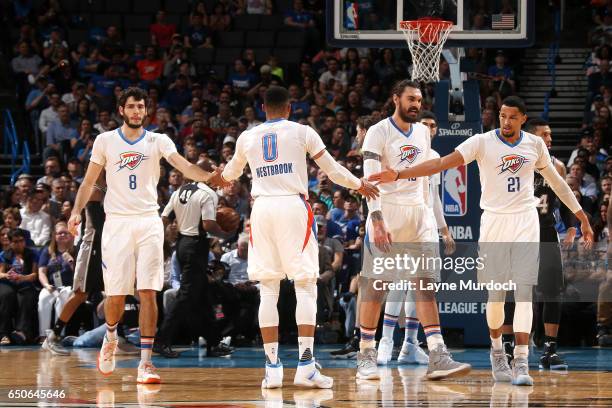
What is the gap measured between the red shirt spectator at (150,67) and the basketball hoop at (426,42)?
10068 mm

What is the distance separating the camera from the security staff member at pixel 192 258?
43.0ft

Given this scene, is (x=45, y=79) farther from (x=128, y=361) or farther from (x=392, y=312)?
(x=392, y=312)

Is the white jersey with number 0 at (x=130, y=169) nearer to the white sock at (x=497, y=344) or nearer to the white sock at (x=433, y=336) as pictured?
the white sock at (x=433, y=336)

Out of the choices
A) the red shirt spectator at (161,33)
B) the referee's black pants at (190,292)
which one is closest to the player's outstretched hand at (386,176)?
the referee's black pants at (190,292)

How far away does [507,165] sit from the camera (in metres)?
10.5

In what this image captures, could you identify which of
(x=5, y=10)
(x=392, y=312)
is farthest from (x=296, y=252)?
(x=5, y=10)

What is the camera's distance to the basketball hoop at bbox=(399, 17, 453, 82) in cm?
1350

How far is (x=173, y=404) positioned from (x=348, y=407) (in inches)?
53.3

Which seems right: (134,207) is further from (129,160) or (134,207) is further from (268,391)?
(268,391)

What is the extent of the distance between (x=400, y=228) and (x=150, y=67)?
12885 mm

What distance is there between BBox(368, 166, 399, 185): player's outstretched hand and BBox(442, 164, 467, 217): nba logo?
12.0ft

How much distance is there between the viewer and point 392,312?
40.2ft

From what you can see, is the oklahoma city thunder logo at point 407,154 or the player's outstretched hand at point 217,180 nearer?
the player's outstretched hand at point 217,180

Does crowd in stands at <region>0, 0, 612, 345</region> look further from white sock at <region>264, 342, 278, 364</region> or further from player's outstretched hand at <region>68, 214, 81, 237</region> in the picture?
player's outstretched hand at <region>68, 214, 81, 237</region>
